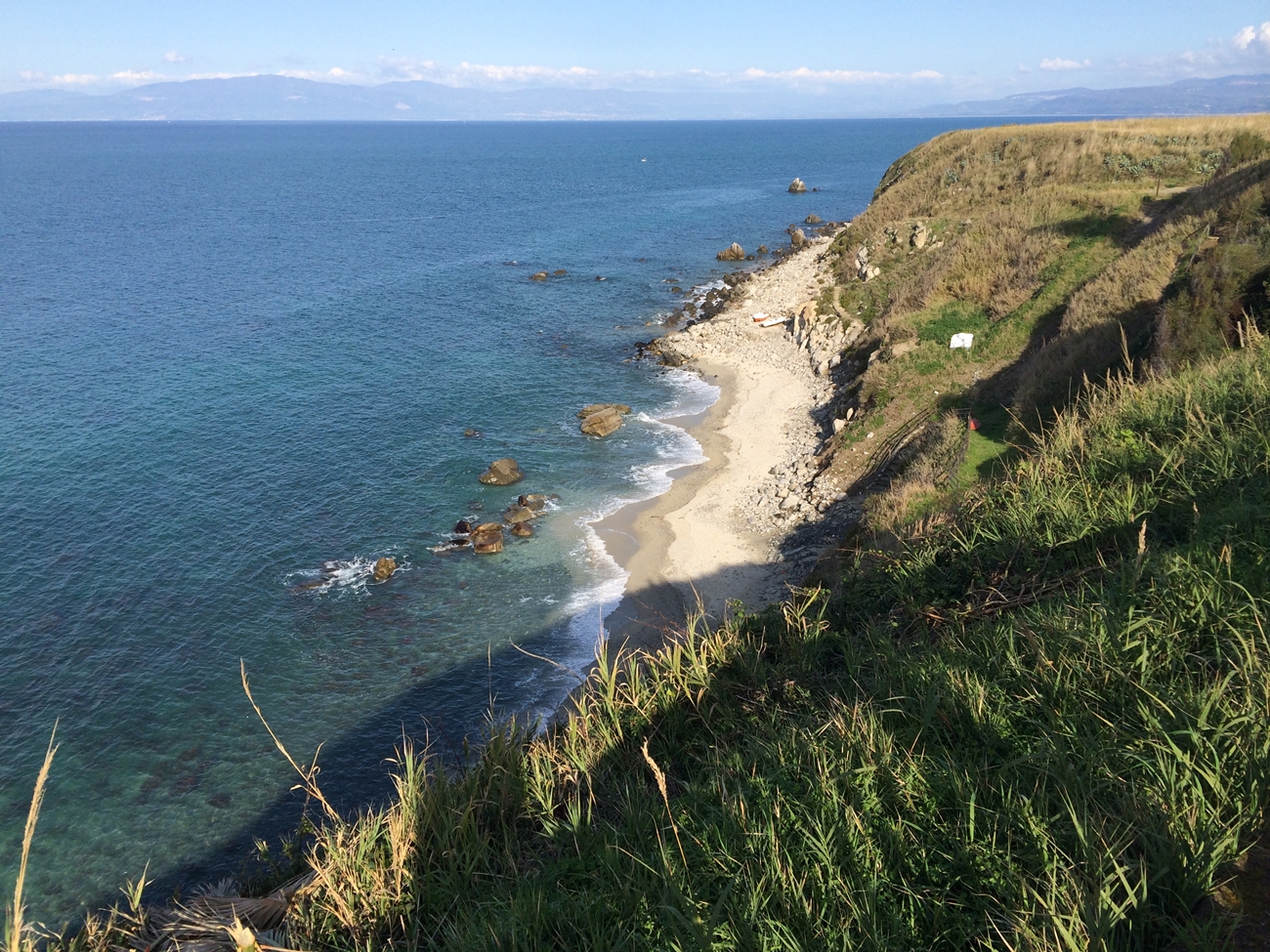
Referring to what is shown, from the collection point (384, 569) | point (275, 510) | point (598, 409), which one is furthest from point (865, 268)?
point (275, 510)

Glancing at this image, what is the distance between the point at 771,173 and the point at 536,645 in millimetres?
137331

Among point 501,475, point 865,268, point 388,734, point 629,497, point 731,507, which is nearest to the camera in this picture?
point 388,734

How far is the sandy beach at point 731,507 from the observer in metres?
23.5

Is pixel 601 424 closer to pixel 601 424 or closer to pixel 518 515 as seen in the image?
pixel 601 424

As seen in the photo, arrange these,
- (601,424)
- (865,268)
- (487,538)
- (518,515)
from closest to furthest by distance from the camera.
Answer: (487,538) → (518,515) → (601,424) → (865,268)

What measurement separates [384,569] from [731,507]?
12067mm

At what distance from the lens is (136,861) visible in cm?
1666

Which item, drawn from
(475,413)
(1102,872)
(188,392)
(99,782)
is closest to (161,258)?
(188,392)

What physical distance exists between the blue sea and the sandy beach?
4.01ft

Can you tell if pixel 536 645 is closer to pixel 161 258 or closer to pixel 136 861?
pixel 136 861

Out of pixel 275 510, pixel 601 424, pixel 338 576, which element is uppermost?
pixel 601 424

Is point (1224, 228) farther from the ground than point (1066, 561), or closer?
farther from the ground

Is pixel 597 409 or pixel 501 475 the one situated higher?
pixel 597 409

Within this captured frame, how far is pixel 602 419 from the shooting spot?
120 ft
